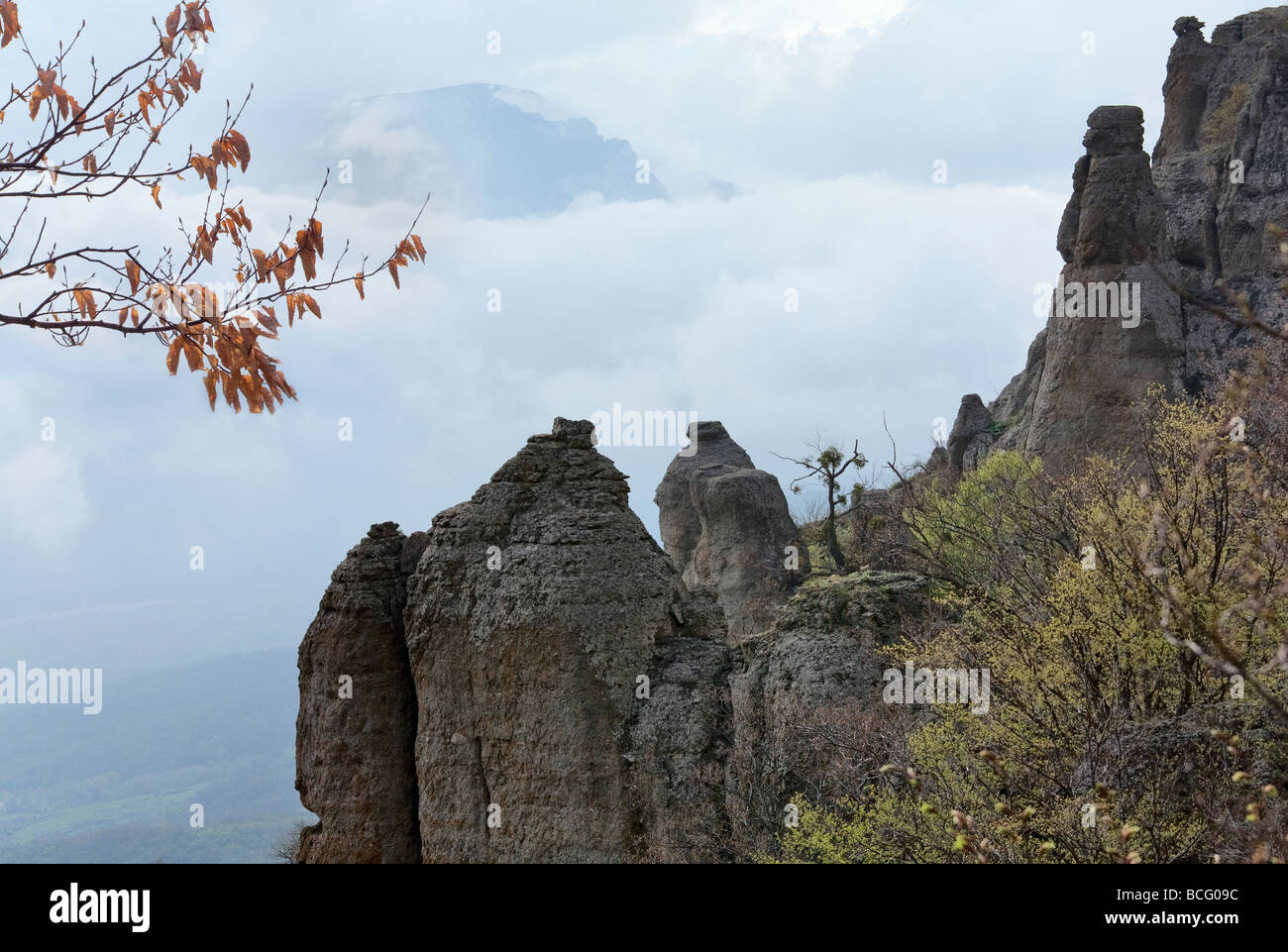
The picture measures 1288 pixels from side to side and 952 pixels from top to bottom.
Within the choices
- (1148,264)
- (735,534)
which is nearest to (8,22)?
(1148,264)

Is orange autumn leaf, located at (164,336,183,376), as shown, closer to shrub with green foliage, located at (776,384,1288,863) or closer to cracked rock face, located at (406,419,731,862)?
shrub with green foliage, located at (776,384,1288,863)

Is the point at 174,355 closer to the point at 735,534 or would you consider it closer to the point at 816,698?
the point at 816,698

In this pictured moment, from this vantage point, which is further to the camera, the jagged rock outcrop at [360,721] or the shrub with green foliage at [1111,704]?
the jagged rock outcrop at [360,721]

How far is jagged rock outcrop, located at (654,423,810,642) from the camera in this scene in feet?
134

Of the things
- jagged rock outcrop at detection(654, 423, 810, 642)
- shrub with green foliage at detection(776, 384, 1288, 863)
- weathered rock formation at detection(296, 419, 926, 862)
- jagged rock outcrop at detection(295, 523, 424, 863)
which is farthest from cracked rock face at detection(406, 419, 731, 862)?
jagged rock outcrop at detection(654, 423, 810, 642)

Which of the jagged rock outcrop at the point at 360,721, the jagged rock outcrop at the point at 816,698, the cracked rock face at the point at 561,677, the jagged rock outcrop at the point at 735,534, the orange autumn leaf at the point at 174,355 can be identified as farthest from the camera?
the jagged rock outcrop at the point at 735,534

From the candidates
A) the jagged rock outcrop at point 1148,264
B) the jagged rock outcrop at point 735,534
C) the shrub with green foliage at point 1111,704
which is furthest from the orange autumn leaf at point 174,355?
the jagged rock outcrop at point 735,534

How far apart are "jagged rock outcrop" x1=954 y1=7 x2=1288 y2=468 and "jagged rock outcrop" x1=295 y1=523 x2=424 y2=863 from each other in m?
20.9

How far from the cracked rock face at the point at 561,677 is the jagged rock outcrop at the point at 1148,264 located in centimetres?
1867

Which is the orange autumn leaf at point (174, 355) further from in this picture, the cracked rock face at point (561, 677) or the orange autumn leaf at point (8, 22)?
the cracked rock face at point (561, 677)

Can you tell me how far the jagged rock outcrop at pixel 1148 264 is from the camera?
117 feet
